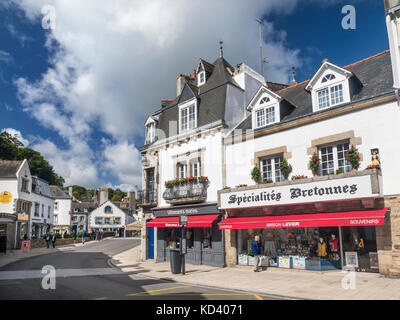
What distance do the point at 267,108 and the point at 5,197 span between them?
28.4m

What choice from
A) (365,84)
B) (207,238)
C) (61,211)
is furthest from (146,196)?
(61,211)

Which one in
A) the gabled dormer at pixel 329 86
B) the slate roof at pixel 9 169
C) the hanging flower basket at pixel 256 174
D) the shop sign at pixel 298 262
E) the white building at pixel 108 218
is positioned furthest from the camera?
the white building at pixel 108 218

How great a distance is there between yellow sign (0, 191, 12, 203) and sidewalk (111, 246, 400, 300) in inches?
908

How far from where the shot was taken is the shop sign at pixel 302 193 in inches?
497

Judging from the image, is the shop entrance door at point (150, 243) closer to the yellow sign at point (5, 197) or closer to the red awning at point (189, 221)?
the red awning at point (189, 221)

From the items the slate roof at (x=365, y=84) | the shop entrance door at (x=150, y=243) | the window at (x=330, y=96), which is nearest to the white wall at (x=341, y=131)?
the slate roof at (x=365, y=84)

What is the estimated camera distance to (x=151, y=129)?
24.2m

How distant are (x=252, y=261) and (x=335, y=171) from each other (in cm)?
599

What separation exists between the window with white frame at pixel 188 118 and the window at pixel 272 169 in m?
5.68

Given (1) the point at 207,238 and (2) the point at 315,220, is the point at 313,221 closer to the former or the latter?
(2) the point at 315,220

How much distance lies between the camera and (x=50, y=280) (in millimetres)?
13516

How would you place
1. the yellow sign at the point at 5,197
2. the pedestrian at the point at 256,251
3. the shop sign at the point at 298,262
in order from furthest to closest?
1. the yellow sign at the point at 5,197
2. the pedestrian at the point at 256,251
3. the shop sign at the point at 298,262

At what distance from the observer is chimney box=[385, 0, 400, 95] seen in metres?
13.1

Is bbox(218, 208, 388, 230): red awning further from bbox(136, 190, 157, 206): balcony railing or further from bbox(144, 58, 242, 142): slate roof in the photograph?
bbox(136, 190, 157, 206): balcony railing
